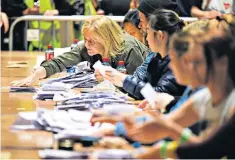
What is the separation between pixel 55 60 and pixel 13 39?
382 cm

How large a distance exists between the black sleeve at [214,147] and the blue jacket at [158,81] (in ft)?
5.24

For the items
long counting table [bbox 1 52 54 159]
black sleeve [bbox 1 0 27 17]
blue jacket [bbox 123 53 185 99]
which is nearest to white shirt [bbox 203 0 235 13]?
black sleeve [bbox 1 0 27 17]

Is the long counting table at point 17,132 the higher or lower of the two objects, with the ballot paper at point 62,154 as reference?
lower

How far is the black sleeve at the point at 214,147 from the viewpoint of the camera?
90.1 inches

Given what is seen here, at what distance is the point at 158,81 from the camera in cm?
415

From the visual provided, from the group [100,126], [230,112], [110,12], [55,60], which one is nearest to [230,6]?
[110,12]

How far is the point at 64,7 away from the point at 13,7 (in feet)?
2.01

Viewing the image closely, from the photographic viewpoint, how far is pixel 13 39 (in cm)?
899

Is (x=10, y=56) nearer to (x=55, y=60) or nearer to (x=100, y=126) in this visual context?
(x=55, y=60)

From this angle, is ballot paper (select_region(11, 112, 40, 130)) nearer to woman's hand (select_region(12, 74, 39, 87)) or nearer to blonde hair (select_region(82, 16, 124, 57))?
woman's hand (select_region(12, 74, 39, 87))

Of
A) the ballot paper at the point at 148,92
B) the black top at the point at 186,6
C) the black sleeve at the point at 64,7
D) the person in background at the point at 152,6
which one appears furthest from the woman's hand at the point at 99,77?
the black sleeve at the point at 64,7

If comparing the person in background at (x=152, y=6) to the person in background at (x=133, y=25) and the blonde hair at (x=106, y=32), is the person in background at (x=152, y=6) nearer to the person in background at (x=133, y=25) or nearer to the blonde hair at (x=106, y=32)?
the blonde hair at (x=106, y=32)

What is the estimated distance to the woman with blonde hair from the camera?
493 centimetres

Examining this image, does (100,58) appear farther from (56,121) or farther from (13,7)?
(13,7)
